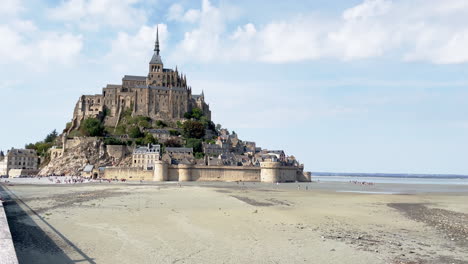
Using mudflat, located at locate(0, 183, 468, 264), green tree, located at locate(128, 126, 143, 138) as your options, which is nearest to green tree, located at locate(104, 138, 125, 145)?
green tree, located at locate(128, 126, 143, 138)

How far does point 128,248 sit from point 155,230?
329cm

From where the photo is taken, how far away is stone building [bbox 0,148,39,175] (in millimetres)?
78250

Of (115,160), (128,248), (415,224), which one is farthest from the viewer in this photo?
(115,160)

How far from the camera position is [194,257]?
12.6m

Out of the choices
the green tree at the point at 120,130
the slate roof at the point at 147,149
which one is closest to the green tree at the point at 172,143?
the slate roof at the point at 147,149

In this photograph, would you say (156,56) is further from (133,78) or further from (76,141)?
(76,141)

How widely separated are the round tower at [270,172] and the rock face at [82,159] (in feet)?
72.9

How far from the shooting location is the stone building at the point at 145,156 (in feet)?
214

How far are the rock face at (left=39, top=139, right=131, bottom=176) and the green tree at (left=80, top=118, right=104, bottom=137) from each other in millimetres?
3987

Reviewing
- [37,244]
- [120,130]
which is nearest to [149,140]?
[120,130]

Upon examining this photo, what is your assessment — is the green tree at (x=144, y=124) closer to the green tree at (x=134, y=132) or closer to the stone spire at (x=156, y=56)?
the green tree at (x=134, y=132)

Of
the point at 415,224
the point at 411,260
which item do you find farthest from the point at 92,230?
the point at 415,224

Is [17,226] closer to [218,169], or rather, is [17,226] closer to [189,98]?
Result: [218,169]

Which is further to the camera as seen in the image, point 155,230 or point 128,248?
point 155,230
